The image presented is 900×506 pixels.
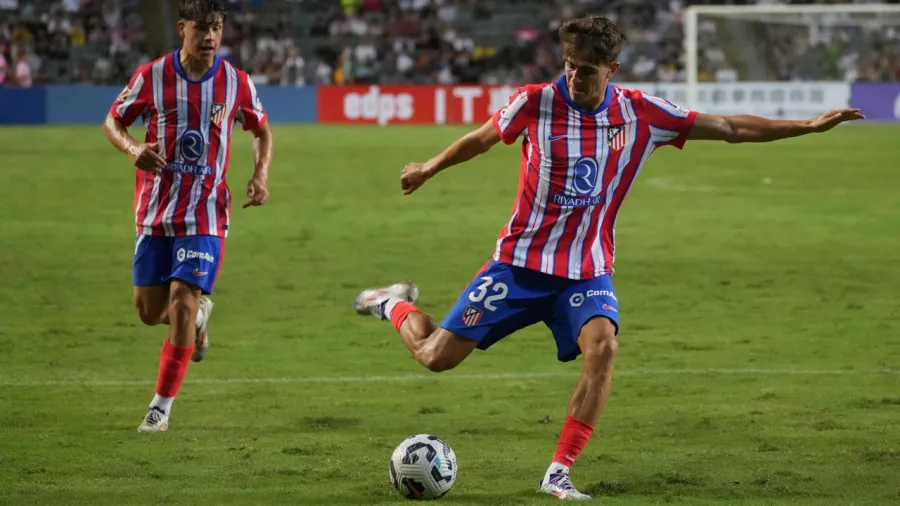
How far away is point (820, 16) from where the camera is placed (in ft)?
114

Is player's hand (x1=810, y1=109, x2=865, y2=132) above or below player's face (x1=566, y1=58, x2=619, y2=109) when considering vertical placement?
below

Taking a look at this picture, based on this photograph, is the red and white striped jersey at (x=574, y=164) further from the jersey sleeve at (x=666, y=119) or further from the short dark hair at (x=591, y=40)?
the short dark hair at (x=591, y=40)

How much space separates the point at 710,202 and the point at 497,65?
69.1 feet

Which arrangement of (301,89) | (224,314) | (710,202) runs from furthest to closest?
(301,89) < (710,202) < (224,314)

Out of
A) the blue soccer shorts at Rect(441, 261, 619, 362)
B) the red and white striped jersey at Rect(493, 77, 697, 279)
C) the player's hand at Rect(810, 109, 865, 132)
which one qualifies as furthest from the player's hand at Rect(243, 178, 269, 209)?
the player's hand at Rect(810, 109, 865, 132)

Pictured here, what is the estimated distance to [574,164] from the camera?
6625 millimetres

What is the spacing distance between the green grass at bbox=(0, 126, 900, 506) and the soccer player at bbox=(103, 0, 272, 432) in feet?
1.87

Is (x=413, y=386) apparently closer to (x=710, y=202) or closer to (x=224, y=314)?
(x=224, y=314)

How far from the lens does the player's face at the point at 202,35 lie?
766 cm

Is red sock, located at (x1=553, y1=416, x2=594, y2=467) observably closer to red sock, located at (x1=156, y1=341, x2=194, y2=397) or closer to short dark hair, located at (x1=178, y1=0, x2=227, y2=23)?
red sock, located at (x1=156, y1=341, x2=194, y2=397)

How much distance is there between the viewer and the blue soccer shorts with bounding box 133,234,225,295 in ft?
25.7

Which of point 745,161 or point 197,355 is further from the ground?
point 197,355

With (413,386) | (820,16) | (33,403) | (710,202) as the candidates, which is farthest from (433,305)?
(820,16)

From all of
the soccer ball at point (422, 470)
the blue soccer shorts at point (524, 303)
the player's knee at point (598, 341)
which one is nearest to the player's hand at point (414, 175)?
the blue soccer shorts at point (524, 303)
